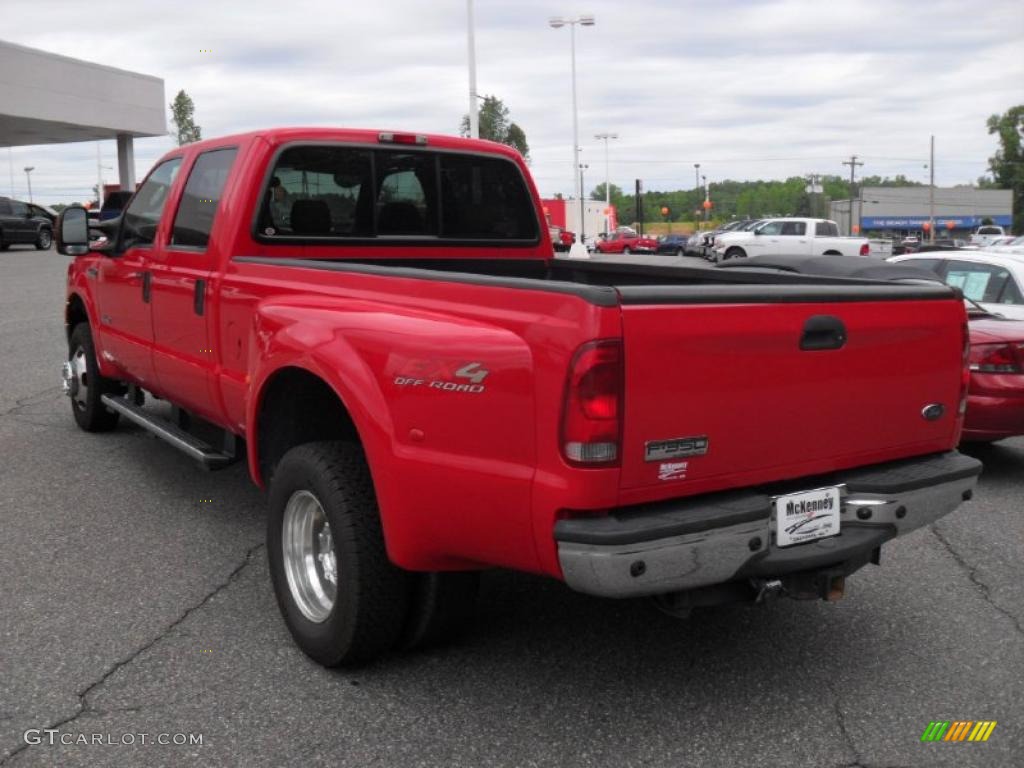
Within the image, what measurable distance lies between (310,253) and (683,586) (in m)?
2.94

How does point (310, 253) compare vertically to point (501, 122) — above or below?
below

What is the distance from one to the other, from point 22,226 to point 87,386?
1247 inches

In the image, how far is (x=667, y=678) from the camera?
148 inches

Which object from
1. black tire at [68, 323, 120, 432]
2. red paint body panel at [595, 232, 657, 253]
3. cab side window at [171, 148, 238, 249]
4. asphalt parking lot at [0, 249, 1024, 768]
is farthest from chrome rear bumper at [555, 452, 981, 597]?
red paint body panel at [595, 232, 657, 253]

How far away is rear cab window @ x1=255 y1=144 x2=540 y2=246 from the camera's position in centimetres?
511

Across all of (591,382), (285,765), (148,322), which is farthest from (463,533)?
(148,322)

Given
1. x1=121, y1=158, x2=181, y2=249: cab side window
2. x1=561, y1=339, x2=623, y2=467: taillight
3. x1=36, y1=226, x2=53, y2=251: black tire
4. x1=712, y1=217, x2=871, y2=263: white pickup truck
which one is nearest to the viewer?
x1=561, y1=339, x2=623, y2=467: taillight

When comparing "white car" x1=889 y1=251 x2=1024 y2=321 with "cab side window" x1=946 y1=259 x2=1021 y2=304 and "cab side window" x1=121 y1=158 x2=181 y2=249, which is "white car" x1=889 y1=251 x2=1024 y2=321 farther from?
"cab side window" x1=121 y1=158 x2=181 y2=249

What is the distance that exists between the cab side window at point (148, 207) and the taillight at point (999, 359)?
5.01 m

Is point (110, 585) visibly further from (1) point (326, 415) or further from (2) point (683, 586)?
(2) point (683, 586)

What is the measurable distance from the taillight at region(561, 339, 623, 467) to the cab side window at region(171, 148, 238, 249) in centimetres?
284

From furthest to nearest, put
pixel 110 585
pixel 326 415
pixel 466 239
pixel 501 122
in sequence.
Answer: pixel 501 122, pixel 466 239, pixel 110 585, pixel 326 415

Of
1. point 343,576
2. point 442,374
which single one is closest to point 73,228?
point 343,576

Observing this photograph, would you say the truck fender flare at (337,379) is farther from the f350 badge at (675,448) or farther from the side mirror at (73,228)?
the side mirror at (73,228)
